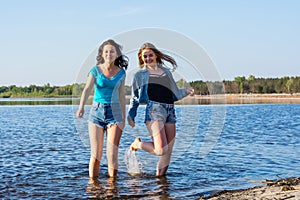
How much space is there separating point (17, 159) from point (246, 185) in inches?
262

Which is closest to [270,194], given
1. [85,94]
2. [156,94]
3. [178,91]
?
[178,91]

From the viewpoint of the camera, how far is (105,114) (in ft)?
26.3

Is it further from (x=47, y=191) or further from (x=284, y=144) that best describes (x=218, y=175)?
(x=284, y=144)

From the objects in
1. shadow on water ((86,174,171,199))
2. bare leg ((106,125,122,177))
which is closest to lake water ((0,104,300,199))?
shadow on water ((86,174,171,199))

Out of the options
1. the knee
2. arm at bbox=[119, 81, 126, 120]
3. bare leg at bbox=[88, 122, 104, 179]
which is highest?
arm at bbox=[119, 81, 126, 120]

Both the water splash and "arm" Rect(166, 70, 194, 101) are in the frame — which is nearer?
"arm" Rect(166, 70, 194, 101)

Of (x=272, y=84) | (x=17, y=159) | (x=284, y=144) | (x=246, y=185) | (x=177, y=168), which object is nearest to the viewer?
(x=246, y=185)

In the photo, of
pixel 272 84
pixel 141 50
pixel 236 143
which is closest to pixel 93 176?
pixel 141 50

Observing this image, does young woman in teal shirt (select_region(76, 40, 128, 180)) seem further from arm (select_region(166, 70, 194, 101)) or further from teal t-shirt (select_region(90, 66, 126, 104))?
arm (select_region(166, 70, 194, 101))

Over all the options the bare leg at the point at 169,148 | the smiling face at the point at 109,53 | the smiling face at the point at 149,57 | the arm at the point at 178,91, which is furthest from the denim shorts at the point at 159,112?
the smiling face at the point at 109,53

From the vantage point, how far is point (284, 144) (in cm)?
1550

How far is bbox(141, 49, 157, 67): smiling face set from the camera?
8.22 meters

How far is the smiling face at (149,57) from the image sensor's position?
324 inches

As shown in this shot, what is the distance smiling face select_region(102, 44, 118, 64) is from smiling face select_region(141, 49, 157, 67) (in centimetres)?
51
